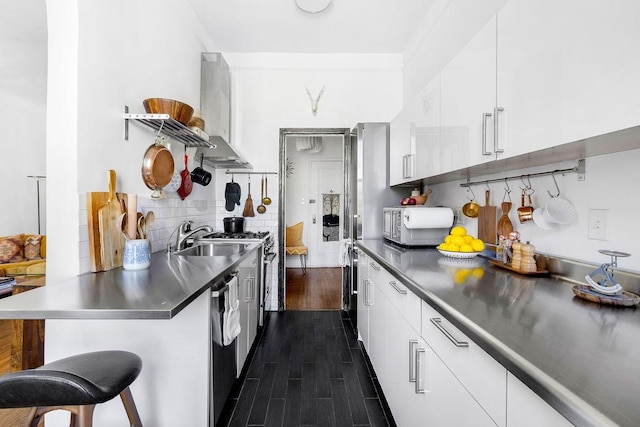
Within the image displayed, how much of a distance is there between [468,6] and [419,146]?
104cm

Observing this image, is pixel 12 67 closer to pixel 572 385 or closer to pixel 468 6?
pixel 468 6

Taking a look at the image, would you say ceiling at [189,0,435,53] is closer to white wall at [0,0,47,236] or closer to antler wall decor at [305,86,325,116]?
antler wall decor at [305,86,325,116]

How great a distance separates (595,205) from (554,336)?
77 centimetres

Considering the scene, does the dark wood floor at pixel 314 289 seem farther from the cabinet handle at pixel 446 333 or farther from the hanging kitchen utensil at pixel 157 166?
the cabinet handle at pixel 446 333

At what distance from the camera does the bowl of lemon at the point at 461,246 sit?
1.75m

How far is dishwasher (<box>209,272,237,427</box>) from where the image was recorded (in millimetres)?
1430

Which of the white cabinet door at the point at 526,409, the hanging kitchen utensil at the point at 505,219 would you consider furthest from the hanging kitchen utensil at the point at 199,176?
the white cabinet door at the point at 526,409

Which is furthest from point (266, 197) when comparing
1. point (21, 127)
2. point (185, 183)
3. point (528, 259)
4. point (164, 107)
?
point (21, 127)

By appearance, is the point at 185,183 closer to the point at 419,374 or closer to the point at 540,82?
the point at 419,374

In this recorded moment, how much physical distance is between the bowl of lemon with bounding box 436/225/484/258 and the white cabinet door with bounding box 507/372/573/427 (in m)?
1.20

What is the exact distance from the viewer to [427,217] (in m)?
2.14

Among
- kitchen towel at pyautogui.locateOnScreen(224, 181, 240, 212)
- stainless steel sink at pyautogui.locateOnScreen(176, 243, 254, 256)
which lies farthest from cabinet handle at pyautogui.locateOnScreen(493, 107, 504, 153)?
kitchen towel at pyautogui.locateOnScreen(224, 181, 240, 212)

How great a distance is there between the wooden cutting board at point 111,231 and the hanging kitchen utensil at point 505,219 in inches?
81.0

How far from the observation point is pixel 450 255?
1.82 metres
